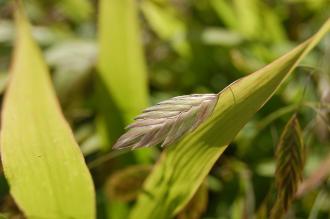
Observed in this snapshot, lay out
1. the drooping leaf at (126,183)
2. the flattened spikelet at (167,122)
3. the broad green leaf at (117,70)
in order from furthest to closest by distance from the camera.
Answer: the broad green leaf at (117,70)
the drooping leaf at (126,183)
the flattened spikelet at (167,122)

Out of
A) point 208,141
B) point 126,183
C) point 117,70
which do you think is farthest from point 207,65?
point 208,141

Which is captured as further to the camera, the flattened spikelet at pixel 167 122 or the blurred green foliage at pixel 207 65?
the blurred green foliage at pixel 207 65

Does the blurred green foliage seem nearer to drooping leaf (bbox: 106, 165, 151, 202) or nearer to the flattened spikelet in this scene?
drooping leaf (bbox: 106, 165, 151, 202)

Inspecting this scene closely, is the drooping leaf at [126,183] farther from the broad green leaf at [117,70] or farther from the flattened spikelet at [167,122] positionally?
the flattened spikelet at [167,122]

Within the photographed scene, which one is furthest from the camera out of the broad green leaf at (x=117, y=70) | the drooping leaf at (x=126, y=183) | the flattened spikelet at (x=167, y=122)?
the broad green leaf at (x=117, y=70)

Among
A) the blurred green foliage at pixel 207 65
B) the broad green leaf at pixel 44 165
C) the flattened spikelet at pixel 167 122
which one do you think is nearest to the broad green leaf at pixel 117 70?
the blurred green foliage at pixel 207 65

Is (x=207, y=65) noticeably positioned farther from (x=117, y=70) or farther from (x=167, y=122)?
(x=167, y=122)

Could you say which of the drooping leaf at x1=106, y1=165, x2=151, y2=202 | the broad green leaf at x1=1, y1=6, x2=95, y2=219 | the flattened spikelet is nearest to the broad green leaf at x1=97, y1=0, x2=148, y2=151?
the drooping leaf at x1=106, y1=165, x2=151, y2=202
